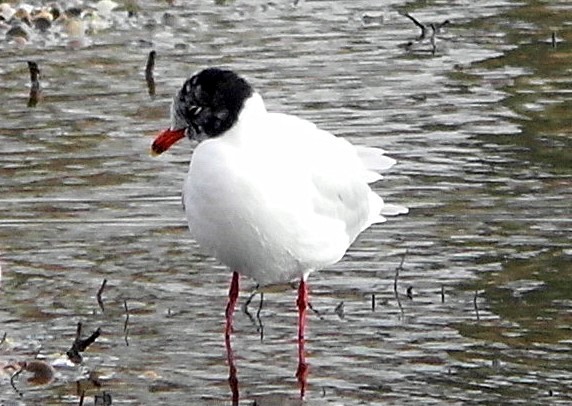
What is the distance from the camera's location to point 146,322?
9.38 metres

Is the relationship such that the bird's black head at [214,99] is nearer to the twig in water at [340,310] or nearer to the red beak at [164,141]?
the red beak at [164,141]

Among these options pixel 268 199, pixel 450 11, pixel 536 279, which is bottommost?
pixel 450 11

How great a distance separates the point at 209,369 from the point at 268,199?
80cm

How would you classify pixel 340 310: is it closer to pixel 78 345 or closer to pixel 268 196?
pixel 268 196

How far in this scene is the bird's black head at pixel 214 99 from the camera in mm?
8906

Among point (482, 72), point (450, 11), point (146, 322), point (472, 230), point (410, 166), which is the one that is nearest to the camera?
point (146, 322)

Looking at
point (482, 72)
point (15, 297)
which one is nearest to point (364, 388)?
point (15, 297)

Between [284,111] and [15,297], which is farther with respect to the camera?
[284,111]

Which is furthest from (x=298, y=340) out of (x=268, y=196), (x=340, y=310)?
(x=268, y=196)

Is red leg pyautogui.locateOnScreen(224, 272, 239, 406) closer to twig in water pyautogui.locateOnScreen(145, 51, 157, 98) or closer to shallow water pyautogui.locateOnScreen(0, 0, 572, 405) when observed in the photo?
shallow water pyautogui.locateOnScreen(0, 0, 572, 405)

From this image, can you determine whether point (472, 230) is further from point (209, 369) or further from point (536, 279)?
point (209, 369)

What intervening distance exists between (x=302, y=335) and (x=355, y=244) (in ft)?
5.69

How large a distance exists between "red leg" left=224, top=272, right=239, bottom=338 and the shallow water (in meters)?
0.11

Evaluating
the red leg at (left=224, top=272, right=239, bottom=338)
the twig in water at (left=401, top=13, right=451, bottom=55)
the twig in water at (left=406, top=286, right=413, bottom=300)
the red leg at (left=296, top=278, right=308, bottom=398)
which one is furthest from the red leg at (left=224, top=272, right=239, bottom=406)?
the twig in water at (left=401, top=13, right=451, bottom=55)
